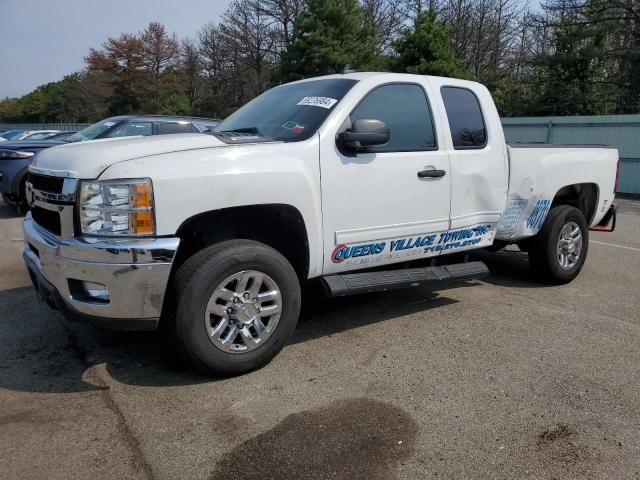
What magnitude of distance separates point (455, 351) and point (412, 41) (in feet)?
63.9

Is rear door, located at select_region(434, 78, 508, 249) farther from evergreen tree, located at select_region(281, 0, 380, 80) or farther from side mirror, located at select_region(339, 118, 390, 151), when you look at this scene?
evergreen tree, located at select_region(281, 0, 380, 80)

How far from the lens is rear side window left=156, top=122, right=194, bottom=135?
30.9ft

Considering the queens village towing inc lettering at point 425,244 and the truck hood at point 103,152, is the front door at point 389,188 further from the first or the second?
the truck hood at point 103,152

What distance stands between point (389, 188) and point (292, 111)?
0.93 meters

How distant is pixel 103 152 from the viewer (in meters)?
3.13

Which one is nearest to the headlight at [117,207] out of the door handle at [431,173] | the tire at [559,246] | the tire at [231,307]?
the tire at [231,307]

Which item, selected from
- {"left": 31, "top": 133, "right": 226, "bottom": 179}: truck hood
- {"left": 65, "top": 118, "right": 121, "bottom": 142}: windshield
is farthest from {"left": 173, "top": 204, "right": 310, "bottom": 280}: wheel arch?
{"left": 65, "top": 118, "right": 121, "bottom": 142}: windshield

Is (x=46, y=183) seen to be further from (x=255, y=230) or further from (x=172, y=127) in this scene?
(x=172, y=127)

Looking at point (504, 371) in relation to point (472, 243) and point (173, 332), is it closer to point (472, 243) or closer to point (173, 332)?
point (472, 243)

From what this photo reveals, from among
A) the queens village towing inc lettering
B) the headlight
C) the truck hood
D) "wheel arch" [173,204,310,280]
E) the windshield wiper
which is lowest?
the queens village towing inc lettering

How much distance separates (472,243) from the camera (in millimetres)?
4715

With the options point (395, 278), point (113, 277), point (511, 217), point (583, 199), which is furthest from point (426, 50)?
point (113, 277)

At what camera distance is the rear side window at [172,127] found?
9.41 metres

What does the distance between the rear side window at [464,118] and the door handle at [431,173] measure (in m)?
0.32
